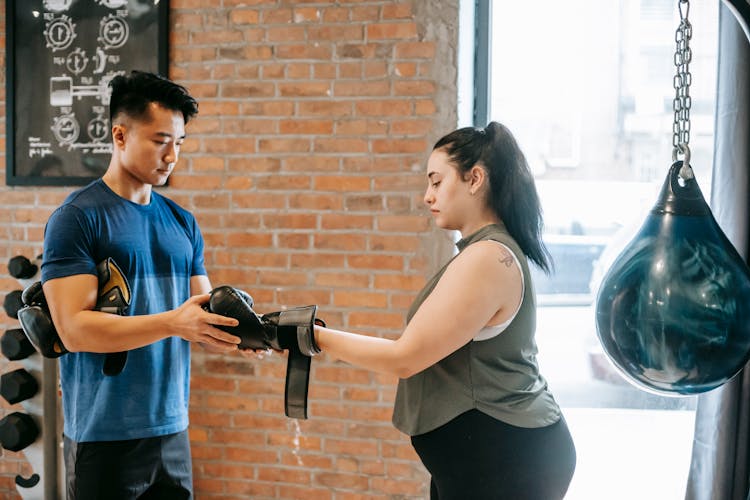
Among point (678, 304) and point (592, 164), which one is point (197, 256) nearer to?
point (678, 304)

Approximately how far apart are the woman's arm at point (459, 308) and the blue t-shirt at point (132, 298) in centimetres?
70

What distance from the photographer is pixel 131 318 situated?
1.76 meters

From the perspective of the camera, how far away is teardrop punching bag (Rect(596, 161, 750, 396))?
1.29m

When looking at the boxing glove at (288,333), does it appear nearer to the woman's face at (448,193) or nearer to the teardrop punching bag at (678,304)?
the woman's face at (448,193)

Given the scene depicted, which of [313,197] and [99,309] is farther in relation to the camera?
[313,197]

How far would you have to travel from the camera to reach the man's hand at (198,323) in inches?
69.7

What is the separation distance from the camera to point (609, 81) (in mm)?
2818

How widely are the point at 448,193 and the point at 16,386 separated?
191 centimetres

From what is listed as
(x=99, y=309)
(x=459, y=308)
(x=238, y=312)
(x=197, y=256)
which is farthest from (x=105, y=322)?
(x=459, y=308)

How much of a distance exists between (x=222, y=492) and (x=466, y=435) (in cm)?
161

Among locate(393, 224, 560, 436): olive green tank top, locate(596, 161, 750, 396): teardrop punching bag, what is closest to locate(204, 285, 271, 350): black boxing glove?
locate(393, 224, 560, 436): olive green tank top

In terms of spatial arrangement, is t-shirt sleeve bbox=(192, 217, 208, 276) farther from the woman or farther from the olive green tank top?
the olive green tank top

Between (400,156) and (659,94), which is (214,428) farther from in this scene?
(659,94)

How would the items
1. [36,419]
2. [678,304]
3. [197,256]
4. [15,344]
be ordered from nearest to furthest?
[678,304] < [197,256] < [15,344] < [36,419]
